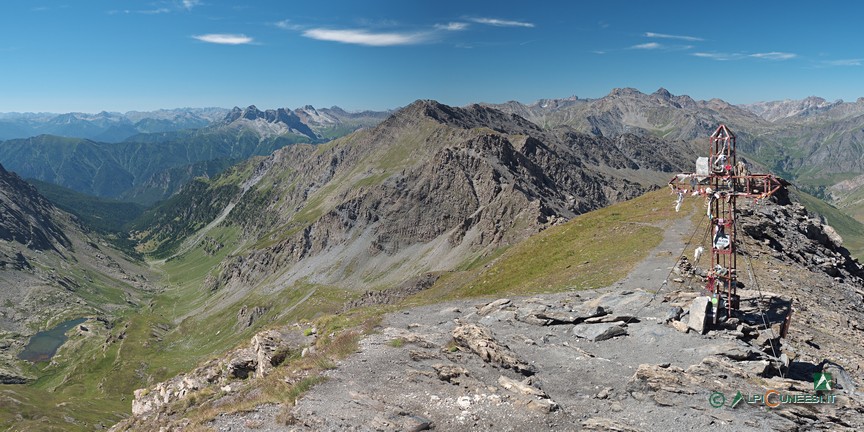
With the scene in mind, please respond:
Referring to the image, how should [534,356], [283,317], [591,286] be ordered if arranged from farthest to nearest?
[283,317]
[591,286]
[534,356]

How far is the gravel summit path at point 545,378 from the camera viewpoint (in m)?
18.9

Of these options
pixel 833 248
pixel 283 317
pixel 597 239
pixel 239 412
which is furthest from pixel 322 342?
pixel 283 317

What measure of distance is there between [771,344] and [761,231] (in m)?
29.3

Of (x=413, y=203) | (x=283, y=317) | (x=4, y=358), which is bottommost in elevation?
(x=4, y=358)

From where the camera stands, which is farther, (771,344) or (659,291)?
(659,291)

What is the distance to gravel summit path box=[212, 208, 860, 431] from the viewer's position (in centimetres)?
1886

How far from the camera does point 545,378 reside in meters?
23.2

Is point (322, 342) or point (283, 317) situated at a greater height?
point (322, 342)

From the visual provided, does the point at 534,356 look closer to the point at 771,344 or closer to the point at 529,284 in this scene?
the point at 771,344

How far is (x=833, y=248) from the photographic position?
185 feet
